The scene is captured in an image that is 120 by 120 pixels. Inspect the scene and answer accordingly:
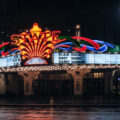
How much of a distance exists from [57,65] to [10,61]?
4.97 metres

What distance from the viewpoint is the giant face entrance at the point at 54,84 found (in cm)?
3086

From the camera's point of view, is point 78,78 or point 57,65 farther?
point 78,78

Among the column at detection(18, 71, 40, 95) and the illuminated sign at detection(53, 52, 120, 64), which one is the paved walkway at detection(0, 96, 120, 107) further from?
the column at detection(18, 71, 40, 95)

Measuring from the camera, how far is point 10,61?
77.3ft

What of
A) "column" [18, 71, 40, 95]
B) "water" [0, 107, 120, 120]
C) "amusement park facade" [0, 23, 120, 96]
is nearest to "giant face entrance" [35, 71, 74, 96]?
"amusement park facade" [0, 23, 120, 96]

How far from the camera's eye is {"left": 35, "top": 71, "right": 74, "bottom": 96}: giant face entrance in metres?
30.9

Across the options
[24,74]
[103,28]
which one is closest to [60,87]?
[24,74]

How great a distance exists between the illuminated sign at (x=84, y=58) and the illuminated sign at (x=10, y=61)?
3.57 metres

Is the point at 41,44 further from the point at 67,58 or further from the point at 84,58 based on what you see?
the point at 84,58

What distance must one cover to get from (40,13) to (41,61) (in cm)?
1347

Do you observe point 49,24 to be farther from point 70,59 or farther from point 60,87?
point 70,59

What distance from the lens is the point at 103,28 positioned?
30.7 m

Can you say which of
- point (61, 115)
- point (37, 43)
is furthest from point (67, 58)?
point (61, 115)

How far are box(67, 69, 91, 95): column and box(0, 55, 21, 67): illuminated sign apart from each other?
7.99m
